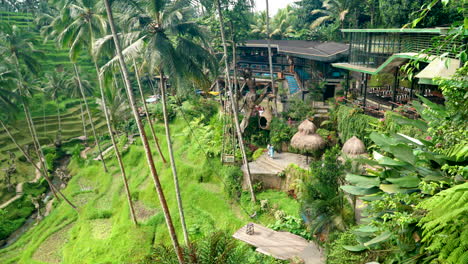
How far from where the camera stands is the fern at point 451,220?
12.5ft

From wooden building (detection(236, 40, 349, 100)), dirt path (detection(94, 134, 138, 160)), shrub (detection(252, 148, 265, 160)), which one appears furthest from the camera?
dirt path (detection(94, 134, 138, 160))

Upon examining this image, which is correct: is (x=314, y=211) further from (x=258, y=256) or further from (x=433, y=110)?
(x=433, y=110)

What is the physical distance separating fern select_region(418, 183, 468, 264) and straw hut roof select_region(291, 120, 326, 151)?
15181mm

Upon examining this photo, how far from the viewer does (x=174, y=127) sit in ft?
110

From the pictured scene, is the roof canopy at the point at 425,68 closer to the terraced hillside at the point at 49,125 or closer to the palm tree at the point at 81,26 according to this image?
the palm tree at the point at 81,26

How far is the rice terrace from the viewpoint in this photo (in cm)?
555

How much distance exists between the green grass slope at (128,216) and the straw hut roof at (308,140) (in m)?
3.24

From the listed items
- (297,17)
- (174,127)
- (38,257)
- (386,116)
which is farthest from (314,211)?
(297,17)

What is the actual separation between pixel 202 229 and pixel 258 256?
533cm

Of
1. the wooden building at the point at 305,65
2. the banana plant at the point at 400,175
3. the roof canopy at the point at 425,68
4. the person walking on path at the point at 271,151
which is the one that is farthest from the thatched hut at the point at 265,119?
the banana plant at the point at 400,175

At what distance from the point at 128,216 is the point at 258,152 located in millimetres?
10118

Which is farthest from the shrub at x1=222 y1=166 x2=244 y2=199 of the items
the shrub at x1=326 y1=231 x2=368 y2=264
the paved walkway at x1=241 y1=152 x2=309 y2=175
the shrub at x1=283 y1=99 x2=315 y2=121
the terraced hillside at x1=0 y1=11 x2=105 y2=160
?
the terraced hillside at x1=0 y1=11 x2=105 y2=160

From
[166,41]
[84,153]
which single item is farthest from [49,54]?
[166,41]

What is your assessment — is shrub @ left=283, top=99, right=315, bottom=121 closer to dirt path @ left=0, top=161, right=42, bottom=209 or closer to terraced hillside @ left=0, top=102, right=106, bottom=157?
dirt path @ left=0, top=161, right=42, bottom=209
